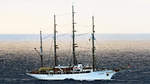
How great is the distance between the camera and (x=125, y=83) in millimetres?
Result: 132875

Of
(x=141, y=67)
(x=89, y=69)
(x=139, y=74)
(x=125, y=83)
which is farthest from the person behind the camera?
(x=141, y=67)

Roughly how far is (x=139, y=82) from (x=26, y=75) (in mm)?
37615

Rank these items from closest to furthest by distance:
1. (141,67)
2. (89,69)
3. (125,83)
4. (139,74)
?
(125,83)
(89,69)
(139,74)
(141,67)

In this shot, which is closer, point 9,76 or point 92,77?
point 92,77

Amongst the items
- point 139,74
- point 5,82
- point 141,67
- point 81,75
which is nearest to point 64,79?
point 81,75

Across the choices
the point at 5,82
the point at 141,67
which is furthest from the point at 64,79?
the point at 141,67

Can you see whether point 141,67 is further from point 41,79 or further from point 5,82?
point 5,82

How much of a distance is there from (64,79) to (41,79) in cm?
704

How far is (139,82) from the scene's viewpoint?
5330 inches

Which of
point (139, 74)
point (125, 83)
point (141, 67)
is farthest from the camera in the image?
point (141, 67)
